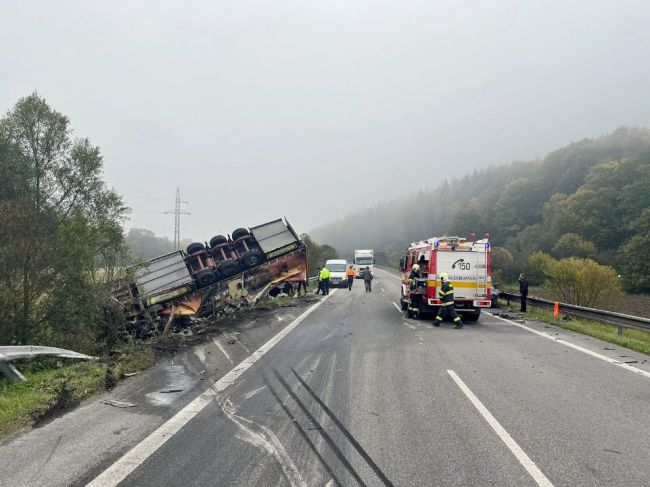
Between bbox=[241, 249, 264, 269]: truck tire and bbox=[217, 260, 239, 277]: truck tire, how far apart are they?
53 centimetres

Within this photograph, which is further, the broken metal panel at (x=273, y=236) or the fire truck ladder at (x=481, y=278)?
the broken metal panel at (x=273, y=236)

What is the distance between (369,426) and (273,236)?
15.4m

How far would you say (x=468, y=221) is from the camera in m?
95.6

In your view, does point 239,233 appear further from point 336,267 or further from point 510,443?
point 510,443

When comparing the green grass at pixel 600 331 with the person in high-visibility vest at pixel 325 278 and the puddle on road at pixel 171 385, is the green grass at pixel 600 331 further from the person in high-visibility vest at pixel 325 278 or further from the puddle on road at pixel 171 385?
the person in high-visibility vest at pixel 325 278

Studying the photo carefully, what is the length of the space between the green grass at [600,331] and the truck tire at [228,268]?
10.9 meters

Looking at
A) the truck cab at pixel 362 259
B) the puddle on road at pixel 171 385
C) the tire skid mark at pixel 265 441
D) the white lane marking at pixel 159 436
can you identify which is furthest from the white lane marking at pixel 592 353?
the truck cab at pixel 362 259

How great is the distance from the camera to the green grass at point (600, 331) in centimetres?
1079

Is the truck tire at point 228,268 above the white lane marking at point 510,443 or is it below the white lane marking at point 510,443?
above

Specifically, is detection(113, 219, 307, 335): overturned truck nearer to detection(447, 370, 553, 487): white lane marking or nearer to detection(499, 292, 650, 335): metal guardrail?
detection(499, 292, 650, 335): metal guardrail

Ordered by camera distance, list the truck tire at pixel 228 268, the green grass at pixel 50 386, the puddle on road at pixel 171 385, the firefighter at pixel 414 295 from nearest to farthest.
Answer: the green grass at pixel 50 386, the puddle on road at pixel 171 385, the firefighter at pixel 414 295, the truck tire at pixel 228 268

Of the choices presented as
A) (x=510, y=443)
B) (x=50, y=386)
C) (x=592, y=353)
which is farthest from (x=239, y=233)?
(x=510, y=443)

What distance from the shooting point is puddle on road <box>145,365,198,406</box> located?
247 inches

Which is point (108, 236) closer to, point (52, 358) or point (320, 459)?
point (52, 358)
